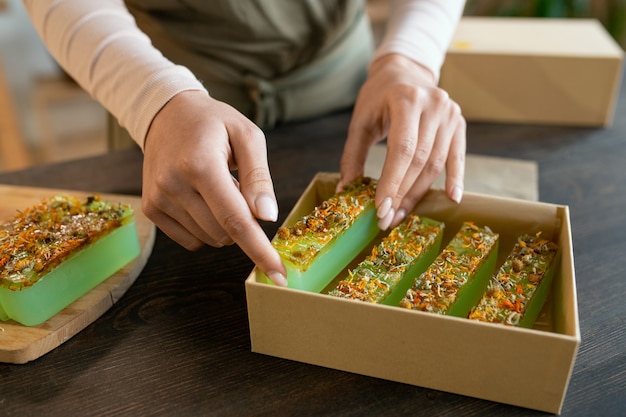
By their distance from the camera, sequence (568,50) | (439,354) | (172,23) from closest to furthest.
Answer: (439,354) < (172,23) < (568,50)

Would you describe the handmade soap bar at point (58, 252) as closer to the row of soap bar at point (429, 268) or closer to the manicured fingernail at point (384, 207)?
the row of soap bar at point (429, 268)

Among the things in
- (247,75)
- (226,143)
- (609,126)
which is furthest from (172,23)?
(609,126)

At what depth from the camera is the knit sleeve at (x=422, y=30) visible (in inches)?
42.5

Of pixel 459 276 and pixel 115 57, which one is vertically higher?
pixel 115 57

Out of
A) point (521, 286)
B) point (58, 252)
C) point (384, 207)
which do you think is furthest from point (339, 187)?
point (58, 252)

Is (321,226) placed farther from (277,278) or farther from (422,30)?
(422,30)

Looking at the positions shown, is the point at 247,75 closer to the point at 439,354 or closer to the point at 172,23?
the point at 172,23

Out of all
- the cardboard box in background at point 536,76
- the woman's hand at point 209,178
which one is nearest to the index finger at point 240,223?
the woman's hand at point 209,178

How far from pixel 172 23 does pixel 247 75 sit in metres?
0.19

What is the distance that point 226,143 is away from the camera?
30.1 inches

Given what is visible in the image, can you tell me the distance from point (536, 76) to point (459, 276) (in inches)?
32.4

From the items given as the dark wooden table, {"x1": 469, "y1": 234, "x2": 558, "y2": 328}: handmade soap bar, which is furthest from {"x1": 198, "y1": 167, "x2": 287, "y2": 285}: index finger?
{"x1": 469, "y1": 234, "x2": 558, "y2": 328}: handmade soap bar

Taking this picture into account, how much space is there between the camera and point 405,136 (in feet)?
2.90

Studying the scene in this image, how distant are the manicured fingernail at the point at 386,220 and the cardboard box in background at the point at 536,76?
0.66 m
